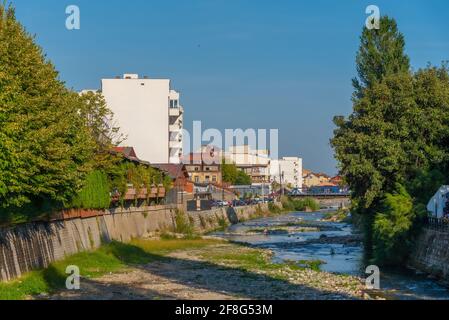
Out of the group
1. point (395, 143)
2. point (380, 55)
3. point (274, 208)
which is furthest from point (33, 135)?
point (274, 208)

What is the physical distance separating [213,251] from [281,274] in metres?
20.5

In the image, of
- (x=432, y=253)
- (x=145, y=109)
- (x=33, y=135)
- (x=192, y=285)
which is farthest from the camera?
(x=145, y=109)

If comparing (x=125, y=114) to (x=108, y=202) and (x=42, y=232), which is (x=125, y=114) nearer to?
(x=108, y=202)

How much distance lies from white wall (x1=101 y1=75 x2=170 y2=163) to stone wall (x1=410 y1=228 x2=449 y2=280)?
8811 cm

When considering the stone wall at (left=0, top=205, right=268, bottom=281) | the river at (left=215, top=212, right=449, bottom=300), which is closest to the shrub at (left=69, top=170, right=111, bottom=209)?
the stone wall at (left=0, top=205, right=268, bottom=281)

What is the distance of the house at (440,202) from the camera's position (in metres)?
50.1

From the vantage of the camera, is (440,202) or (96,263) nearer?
(440,202)

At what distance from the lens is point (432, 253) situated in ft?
159

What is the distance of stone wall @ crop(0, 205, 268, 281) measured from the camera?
39.7 meters

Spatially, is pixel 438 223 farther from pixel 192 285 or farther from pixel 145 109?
pixel 145 109

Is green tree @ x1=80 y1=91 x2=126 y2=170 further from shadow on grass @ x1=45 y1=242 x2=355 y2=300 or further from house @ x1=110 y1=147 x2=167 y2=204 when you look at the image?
shadow on grass @ x1=45 y1=242 x2=355 y2=300

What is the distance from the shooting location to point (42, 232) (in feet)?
152

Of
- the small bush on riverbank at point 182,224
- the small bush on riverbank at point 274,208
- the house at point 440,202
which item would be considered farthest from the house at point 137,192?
the small bush on riverbank at point 274,208

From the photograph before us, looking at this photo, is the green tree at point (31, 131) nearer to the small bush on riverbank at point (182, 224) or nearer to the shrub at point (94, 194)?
the shrub at point (94, 194)
